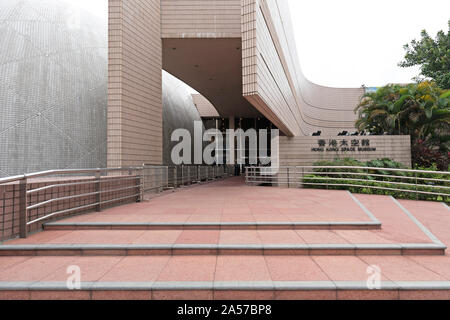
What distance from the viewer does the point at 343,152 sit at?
44.4ft

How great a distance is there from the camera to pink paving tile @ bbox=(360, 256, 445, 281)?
Answer: 2.90 m

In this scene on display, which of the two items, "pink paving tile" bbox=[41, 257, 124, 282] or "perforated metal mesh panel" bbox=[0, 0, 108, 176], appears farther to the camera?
"perforated metal mesh panel" bbox=[0, 0, 108, 176]

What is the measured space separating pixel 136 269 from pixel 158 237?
973mm

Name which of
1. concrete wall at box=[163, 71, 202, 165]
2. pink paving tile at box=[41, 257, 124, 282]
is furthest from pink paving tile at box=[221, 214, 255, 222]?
concrete wall at box=[163, 71, 202, 165]

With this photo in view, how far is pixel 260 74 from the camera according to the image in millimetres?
7750

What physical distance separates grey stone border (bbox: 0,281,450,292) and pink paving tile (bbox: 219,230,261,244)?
1.07m

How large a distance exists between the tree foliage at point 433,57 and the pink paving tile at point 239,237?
75.2 feet

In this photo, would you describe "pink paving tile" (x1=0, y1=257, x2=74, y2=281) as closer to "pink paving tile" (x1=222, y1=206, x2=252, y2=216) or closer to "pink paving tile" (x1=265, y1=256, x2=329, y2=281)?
"pink paving tile" (x1=265, y1=256, x2=329, y2=281)

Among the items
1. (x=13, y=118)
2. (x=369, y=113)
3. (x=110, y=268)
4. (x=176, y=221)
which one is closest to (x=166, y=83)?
(x=13, y=118)

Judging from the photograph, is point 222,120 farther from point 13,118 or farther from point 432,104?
point 13,118

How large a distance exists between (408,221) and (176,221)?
16.5 ft

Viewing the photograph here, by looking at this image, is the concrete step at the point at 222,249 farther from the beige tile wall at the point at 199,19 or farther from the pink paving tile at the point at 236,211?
the beige tile wall at the point at 199,19

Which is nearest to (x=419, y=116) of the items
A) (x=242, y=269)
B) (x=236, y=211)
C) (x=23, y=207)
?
(x=236, y=211)
